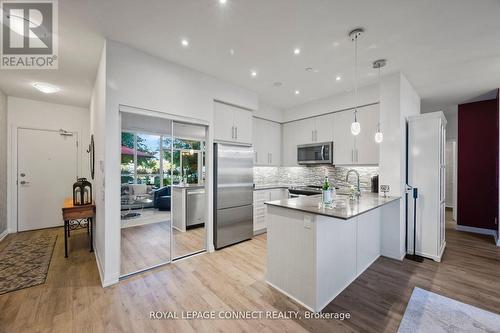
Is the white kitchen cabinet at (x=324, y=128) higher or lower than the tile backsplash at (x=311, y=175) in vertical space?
higher

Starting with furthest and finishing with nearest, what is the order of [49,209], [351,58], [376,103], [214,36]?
[49,209]
[376,103]
[351,58]
[214,36]

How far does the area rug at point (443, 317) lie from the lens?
6.22 ft

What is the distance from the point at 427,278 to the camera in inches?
107

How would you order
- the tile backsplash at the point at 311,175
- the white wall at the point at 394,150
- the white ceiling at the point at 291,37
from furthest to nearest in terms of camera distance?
the tile backsplash at the point at 311,175, the white wall at the point at 394,150, the white ceiling at the point at 291,37

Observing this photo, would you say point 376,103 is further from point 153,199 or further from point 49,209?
point 49,209

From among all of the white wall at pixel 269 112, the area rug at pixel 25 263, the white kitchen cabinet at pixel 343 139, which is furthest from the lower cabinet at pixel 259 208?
the area rug at pixel 25 263

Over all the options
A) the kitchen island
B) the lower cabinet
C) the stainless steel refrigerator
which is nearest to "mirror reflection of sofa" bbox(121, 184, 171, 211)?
the stainless steel refrigerator

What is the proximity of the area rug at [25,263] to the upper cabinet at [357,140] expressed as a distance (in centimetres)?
507

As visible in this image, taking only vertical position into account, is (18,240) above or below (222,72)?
below

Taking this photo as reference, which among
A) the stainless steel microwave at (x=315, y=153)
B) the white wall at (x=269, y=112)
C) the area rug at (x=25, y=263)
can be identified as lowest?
the area rug at (x=25, y=263)

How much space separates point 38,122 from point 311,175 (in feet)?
21.0

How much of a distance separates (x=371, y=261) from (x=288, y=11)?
3462 mm

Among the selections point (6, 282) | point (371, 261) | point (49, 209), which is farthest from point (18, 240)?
point (371, 261)

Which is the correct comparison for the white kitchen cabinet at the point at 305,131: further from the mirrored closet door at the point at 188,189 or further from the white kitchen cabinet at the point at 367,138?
the mirrored closet door at the point at 188,189
